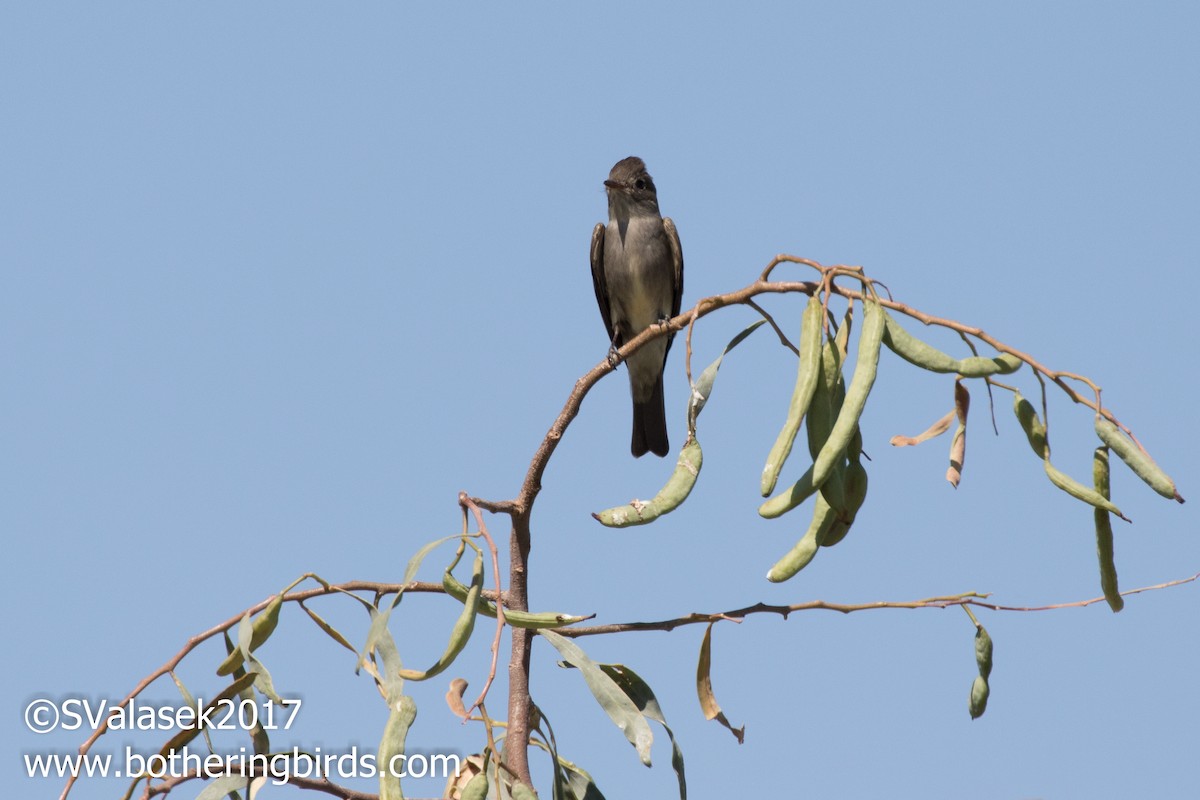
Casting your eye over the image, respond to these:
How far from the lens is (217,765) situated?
3336 millimetres

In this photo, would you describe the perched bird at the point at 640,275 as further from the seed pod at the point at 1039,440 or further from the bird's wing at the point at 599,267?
the seed pod at the point at 1039,440

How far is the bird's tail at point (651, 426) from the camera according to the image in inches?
374

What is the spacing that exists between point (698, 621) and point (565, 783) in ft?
2.17

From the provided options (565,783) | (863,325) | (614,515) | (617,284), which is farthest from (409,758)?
(617,284)

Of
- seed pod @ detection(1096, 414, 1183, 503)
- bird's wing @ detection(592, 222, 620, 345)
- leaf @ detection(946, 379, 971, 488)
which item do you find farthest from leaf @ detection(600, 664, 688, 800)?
bird's wing @ detection(592, 222, 620, 345)

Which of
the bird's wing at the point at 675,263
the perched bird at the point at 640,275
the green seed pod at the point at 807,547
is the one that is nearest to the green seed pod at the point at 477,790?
the green seed pod at the point at 807,547

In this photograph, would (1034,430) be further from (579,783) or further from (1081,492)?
(579,783)

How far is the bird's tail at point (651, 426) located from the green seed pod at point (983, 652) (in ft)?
20.5

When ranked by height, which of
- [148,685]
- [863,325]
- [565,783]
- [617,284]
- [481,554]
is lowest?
[565,783]

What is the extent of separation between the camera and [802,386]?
8.89 ft

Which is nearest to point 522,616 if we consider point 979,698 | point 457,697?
point 457,697

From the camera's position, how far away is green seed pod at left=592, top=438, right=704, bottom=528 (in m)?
2.85

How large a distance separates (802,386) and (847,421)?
0.46 feet

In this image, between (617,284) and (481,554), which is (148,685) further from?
(617,284)
